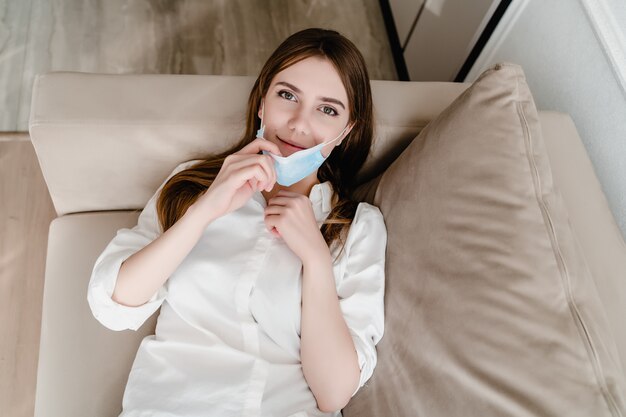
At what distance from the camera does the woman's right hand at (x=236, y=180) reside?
1.01m

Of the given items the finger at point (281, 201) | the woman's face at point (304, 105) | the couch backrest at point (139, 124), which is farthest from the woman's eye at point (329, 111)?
the finger at point (281, 201)

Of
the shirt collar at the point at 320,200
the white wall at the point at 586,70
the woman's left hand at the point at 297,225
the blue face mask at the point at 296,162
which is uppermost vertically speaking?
the white wall at the point at 586,70

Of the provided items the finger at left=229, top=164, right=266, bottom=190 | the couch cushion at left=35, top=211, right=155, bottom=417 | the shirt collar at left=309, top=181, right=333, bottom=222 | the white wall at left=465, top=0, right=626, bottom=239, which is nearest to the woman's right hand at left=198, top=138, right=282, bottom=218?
the finger at left=229, top=164, right=266, bottom=190

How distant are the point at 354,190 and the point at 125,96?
26.3 inches

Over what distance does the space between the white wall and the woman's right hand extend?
31.4 inches

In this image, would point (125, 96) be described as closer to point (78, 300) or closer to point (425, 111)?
point (78, 300)

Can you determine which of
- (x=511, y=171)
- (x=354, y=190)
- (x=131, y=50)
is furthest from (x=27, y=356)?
(x=511, y=171)

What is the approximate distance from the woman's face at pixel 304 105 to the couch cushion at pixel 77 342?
562mm

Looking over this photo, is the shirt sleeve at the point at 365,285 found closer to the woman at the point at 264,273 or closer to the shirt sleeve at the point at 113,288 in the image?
the woman at the point at 264,273

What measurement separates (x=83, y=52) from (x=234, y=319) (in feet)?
5.51

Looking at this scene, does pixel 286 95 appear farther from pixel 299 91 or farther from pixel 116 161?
pixel 116 161

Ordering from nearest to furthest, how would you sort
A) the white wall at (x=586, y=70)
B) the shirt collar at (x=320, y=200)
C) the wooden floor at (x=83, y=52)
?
1. the white wall at (x=586, y=70)
2. the shirt collar at (x=320, y=200)
3. the wooden floor at (x=83, y=52)

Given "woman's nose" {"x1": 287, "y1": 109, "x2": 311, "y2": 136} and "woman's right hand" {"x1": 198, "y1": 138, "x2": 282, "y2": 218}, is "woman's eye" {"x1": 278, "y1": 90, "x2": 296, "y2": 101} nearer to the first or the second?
"woman's nose" {"x1": 287, "y1": 109, "x2": 311, "y2": 136}

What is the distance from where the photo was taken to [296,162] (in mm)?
1106
